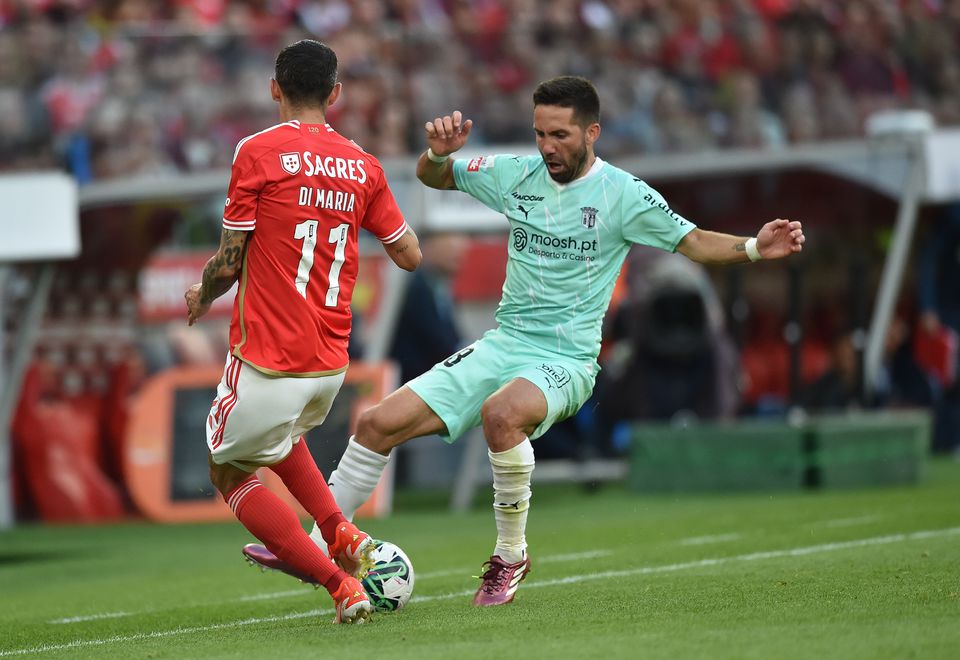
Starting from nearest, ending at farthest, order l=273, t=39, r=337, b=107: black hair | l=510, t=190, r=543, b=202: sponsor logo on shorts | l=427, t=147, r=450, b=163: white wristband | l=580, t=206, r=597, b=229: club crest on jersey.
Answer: l=273, t=39, r=337, b=107: black hair < l=580, t=206, r=597, b=229: club crest on jersey < l=510, t=190, r=543, b=202: sponsor logo on shorts < l=427, t=147, r=450, b=163: white wristband

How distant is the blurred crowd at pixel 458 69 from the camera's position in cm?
1295

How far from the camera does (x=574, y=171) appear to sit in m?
7.14

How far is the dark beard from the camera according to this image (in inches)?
280

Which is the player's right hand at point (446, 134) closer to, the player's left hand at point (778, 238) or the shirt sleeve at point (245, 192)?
the shirt sleeve at point (245, 192)

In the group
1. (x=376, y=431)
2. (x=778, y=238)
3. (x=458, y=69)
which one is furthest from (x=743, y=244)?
(x=458, y=69)

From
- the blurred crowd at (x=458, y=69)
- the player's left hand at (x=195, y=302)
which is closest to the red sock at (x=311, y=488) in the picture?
the player's left hand at (x=195, y=302)

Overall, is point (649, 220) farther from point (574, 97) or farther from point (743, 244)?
point (574, 97)

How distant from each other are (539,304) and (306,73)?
1559 millimetres

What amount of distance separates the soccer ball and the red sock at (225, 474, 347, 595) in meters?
0.42

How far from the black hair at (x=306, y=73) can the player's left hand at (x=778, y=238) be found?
77.0 inches

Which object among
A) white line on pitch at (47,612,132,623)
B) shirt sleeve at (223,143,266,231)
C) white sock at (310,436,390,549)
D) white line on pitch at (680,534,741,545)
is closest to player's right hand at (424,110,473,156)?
shirt sleeve at (223,143,266,231)

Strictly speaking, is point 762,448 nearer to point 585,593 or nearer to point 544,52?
point 544,52

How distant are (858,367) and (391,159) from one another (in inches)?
200

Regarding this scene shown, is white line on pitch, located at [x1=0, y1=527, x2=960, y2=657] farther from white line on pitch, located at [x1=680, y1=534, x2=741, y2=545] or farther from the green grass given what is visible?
white line on pitch, located at [x1=680, y1=534, x2=741, y2=545]
